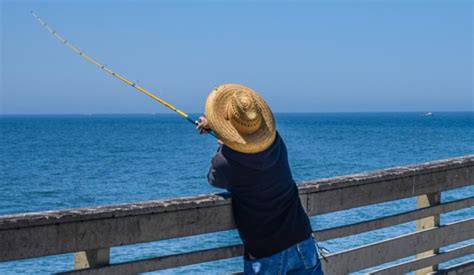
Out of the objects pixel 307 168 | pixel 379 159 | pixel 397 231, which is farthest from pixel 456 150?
pixel 397 231

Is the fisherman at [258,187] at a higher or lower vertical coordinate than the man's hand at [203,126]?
lower

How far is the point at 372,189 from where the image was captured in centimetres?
382

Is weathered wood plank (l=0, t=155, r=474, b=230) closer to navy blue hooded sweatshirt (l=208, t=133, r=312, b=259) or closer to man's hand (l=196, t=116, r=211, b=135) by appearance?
navy blue hooded sweatshirt (l=208, t=133, r=312, b=259)

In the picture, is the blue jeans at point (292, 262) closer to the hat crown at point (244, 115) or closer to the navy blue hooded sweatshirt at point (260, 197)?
the navy blue hooded sweatshirt at point (260, 197)

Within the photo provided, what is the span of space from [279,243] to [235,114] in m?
0.53

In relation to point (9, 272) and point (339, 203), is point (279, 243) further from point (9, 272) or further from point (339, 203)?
point (9, 272)

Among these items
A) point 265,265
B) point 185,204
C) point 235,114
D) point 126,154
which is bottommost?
point 126,154

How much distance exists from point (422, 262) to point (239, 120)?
4.72 feet

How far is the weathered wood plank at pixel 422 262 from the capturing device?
4012 millimetres

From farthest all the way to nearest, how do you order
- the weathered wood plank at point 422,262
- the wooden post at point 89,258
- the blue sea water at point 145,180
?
the blue sea water at point 145,180, the weathered wood plank at point 422,262, the wooden post at point 89,258

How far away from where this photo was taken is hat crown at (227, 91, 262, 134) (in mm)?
3285

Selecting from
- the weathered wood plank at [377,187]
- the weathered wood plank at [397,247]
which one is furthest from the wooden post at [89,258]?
the weathered wood plank at [397,247]

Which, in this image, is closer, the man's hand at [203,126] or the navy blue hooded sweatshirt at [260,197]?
the navy blue hooded sweatshirt at [260,197]

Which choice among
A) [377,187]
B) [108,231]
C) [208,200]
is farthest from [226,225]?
[377,187]
